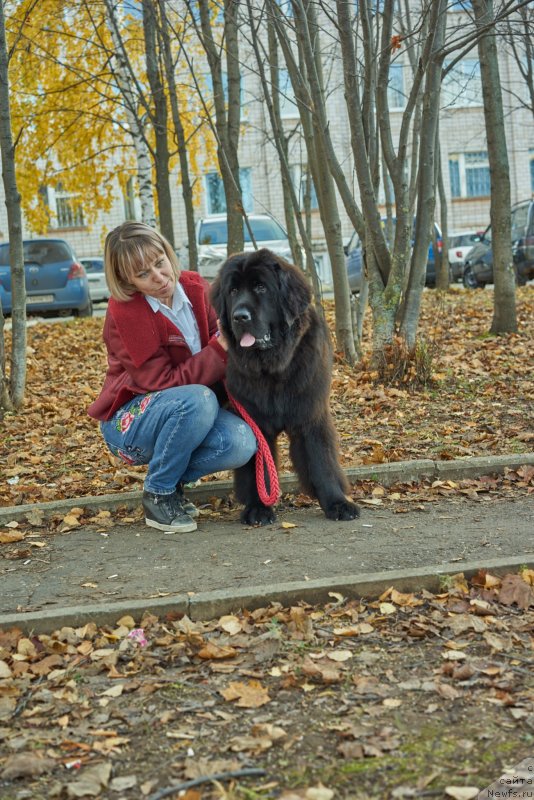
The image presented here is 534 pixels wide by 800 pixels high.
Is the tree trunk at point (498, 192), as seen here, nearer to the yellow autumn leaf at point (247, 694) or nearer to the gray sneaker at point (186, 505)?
the gray sneaker at point (186, 505)

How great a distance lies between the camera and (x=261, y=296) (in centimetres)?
420

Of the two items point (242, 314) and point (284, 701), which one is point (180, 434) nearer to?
point (242, 314)

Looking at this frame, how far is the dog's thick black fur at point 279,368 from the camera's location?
13.8 ft

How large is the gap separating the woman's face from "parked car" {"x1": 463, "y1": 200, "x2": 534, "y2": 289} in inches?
523

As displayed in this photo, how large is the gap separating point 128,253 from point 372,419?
2917 millimetres

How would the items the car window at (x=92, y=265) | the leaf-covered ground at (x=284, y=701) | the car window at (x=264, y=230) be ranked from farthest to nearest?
the car window at (x=92, y=265) → the car window at (x=264, y=230) → the leaf-covered ground at (x=284, y=701)

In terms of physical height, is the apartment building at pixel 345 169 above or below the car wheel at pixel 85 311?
above

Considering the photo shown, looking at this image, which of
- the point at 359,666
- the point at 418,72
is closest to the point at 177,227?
the point at 418,72

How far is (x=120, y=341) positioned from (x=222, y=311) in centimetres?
62

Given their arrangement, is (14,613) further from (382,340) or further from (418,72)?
(418,72)

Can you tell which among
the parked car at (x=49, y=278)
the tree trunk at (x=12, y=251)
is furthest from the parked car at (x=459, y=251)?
the tree trunk at (x=12, y=251)

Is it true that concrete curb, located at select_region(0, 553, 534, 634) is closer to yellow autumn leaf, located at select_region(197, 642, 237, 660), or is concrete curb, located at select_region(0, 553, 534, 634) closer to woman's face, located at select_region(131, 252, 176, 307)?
yellow autumn leaf, located at select_region(197, 642, 237, 660)

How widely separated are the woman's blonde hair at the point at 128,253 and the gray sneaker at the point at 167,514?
1.08 meters

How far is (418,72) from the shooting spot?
738 centimetres
